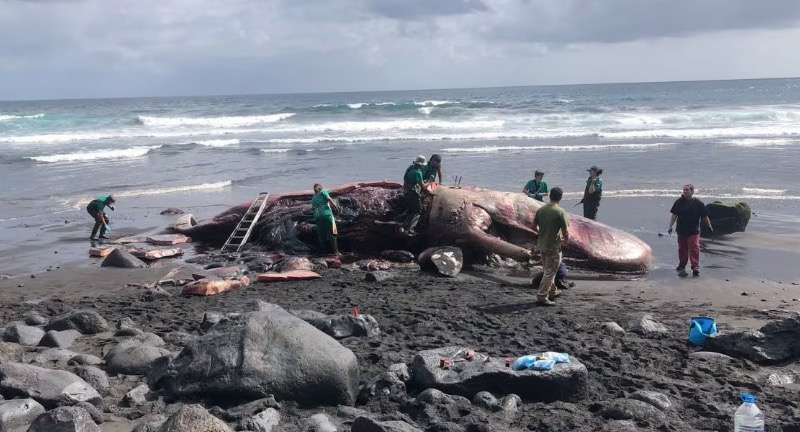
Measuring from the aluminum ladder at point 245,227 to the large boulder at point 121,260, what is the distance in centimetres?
168

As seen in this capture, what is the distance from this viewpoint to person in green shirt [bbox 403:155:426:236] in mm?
13383

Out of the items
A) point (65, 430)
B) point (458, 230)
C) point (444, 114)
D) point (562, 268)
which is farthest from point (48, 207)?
point (444, 114)

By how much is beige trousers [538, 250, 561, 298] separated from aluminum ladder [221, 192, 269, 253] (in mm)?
6559

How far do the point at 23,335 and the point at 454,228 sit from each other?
7345 mm

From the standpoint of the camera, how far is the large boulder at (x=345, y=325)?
8562 mm

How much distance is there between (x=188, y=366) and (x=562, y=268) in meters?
6.75

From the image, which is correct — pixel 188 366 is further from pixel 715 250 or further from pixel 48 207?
pixel 48 207

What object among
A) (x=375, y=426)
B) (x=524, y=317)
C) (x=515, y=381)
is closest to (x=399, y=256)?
(x=524, y=317)

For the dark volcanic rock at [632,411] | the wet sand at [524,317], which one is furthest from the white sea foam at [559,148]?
the dark volcanic rock at [632,411]

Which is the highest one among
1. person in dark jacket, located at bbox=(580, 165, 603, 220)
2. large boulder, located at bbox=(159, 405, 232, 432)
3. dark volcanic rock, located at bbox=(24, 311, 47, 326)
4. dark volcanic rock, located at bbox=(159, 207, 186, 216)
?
person in dark jacket, located at bbox=(580, 165, 603, 220)

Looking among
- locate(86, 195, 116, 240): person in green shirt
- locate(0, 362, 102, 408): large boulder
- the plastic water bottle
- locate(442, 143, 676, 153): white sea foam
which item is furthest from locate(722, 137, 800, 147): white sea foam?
locate(0, 362, 102, 408): large boulder

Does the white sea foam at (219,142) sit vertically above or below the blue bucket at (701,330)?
above

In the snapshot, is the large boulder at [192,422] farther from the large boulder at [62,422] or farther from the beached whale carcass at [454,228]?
the beached whale carcass at [454,228]

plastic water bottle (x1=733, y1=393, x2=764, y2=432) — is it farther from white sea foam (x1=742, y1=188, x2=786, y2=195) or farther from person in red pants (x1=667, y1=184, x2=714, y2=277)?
white sea foam (x1=742, y1=188, x2=786, y2=195)
